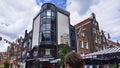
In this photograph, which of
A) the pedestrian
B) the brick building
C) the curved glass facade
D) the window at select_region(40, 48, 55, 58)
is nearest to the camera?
the pedestrian

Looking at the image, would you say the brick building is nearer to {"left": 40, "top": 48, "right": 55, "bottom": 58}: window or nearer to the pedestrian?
{"left": 40, "top": 48, "right": 55, "bottom": 58}: window

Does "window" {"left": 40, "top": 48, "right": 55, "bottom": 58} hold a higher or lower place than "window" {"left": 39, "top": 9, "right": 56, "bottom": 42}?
lower

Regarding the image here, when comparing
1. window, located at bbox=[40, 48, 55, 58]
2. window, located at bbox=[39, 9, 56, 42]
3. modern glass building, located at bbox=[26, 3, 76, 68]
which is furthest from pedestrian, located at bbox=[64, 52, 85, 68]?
window, located at bbox=[39, 9, 56, 42]

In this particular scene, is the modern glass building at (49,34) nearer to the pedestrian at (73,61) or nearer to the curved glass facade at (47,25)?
the curved glass facade at (47,25)

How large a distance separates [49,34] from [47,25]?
1.78 m

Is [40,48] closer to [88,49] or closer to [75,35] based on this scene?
[75,35]

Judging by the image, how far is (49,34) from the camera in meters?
33.4

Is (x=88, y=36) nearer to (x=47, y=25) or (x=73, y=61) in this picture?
(x=47, y=25)

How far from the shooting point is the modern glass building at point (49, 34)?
1294 inches

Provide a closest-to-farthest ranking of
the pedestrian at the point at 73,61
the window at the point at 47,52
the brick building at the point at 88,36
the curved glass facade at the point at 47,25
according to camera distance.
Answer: the pedestrian at the point at 73,61 → the window at the point at 47,52 → the curved glass facade at the point at 47,25 → the brick building at the point at 88,36

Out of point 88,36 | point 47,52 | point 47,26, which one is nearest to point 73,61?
point 47,52

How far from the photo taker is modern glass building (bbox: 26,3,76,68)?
32875mm

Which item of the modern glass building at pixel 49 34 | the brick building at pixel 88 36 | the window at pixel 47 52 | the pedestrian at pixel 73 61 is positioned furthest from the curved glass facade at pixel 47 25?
the pedestrian at pixel 73 61

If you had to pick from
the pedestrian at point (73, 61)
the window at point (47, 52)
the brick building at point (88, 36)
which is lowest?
the window at point (47, 52)
